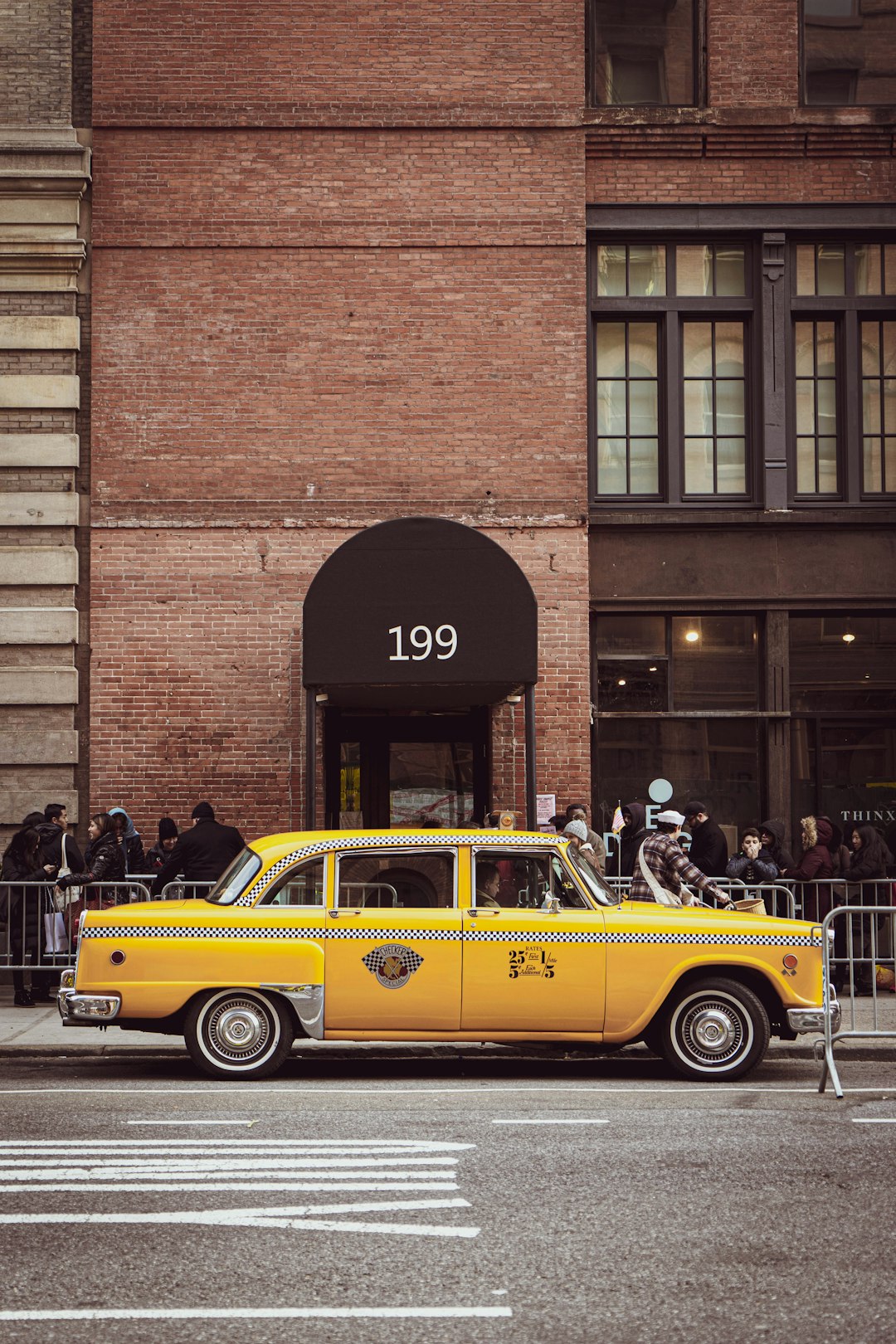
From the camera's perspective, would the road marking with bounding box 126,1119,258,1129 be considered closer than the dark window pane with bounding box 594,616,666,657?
Yes

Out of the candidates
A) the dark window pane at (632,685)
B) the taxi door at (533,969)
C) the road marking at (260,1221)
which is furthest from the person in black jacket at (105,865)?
the road marking at (260,1221)

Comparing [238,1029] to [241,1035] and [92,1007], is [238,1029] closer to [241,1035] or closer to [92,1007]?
[241,1035]

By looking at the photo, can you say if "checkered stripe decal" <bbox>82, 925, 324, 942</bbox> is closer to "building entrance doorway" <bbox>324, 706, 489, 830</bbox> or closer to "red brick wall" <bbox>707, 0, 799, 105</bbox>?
"building entrance doorway" <bbox>324, 706, 489, 830</bbox>

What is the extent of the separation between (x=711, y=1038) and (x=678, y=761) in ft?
21.8

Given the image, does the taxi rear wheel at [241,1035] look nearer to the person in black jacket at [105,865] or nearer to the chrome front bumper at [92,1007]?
the chrome front bumper at [92,1007]

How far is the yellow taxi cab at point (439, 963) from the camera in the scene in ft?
33.8

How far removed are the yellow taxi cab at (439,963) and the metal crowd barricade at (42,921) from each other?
3196 millimetres

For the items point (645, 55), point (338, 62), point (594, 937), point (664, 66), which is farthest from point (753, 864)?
point (338, 62)

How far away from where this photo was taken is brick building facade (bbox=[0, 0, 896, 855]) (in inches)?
655

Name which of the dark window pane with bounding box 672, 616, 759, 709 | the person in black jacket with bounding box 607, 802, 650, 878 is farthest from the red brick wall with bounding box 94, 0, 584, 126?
the person in black jacket with bounding box 607, 802, 650, 878

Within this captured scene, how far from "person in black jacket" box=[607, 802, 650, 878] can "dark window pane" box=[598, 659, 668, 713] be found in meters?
1.17

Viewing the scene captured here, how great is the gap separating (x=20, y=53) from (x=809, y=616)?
10296 millimetres

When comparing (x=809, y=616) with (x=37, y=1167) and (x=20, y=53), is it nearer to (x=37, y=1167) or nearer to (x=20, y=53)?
(x=20, y=53)

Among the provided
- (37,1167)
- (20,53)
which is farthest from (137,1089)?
(20,53)
